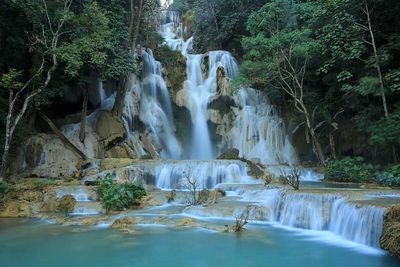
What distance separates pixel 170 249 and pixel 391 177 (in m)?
8.67

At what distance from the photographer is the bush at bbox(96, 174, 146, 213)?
1207cm

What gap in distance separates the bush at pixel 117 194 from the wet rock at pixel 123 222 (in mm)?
1692

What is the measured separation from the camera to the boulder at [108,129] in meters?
19.8

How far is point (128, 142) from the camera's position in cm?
2048

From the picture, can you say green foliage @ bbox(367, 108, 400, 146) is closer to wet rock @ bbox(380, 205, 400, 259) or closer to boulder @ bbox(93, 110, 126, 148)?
wet rock @ bbox(380, 205, 400, 259)

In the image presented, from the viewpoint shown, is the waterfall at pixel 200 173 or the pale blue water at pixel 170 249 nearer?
the pale blue water at pixel 170 249

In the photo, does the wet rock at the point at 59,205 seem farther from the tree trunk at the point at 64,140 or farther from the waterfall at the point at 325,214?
the tree trunk at the point at 64,140

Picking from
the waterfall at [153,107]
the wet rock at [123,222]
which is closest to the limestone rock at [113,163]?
the waterfall at [153,107]

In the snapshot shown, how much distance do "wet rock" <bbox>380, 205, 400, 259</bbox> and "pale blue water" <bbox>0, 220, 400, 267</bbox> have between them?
22 cm

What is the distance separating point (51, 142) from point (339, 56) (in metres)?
13.1

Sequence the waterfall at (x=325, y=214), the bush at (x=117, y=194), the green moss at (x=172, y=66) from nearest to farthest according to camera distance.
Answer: the waterfall at (x=325, y=214) < the bush at (x=117, y=194) < the green moss at (x=172, y=66)

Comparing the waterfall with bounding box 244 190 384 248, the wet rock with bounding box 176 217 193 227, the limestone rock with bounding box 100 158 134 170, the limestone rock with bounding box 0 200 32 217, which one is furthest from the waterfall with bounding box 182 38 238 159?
the wet rock with bounding box 176 217 193 227

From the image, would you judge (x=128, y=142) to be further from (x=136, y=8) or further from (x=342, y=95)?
(x=342, y=95)

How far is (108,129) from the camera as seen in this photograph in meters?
20.0
